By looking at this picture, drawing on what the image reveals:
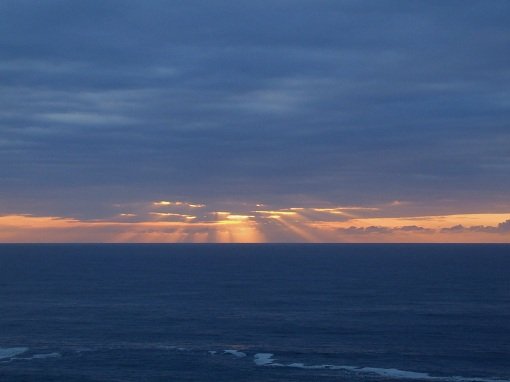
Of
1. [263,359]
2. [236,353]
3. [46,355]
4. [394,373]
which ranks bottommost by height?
[394,373]

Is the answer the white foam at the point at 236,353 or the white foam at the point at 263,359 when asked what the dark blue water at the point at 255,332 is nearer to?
the white foam at the point at 263,359

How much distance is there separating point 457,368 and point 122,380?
30.1m

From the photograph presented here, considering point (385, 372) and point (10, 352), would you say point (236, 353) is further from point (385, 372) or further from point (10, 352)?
point (10, 352)

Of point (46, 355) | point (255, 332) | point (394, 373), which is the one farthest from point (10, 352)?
point (394, 373)

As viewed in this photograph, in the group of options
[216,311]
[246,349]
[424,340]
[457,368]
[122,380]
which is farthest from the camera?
[216,311]

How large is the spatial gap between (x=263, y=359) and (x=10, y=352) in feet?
84.5

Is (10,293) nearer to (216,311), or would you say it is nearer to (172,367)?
(216,311)

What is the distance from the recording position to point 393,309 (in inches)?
4466

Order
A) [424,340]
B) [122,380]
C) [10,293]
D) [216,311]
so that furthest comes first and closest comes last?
[10,293] → [216,311] → [424,340] → [122,380]

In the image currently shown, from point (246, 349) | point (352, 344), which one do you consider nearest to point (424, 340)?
point (352, 344)

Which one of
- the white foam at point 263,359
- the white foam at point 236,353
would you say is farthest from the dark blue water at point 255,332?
the white foam at point 236,353

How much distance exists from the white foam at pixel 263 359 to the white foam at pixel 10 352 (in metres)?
A: 23.9

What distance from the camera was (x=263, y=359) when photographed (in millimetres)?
70062

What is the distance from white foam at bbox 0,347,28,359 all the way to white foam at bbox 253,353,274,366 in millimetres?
23888
